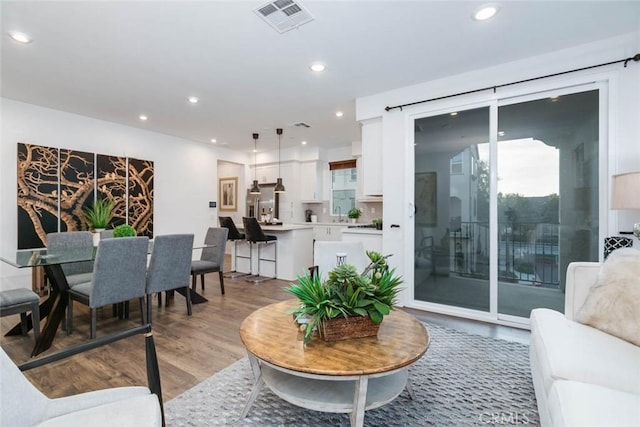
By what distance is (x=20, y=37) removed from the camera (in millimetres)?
2514

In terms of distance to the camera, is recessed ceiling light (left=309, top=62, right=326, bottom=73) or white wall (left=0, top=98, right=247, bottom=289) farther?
white wall (left=0, top=98, right=247, bottom=289)

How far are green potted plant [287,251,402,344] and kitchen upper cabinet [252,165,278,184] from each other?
6.12m

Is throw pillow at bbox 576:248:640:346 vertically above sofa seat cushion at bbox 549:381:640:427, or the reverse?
throw pillow at bbox 576:248:640:346

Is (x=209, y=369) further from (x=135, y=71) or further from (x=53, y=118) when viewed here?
(x=53, y=118)

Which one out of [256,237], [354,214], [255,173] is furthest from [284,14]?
[255,173]

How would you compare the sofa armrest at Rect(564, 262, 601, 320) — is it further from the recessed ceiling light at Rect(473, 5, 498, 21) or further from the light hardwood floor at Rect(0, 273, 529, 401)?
the recessed ceiling light at Rect(473, 5, 498, 21)

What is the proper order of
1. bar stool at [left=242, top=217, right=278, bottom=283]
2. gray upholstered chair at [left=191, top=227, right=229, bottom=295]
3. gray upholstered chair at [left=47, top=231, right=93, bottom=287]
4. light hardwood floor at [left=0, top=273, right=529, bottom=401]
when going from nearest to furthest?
light hardwood floor at [left=0, top=273, right=529, bottom=401] < gray upholstered chair at [left=47, top=231, right=93, bottom=287] < gray upholstered chair at [left=191, top=227, right=229, bottom=295] < bar stool at [left=242, top=217, right=278, bottom=283]

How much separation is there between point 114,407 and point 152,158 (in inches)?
211

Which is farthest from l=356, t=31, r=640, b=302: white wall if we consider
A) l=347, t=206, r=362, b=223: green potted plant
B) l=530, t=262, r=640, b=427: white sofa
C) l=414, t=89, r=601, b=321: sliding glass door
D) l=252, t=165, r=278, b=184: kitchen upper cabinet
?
l=252, t=165, r=278, b=184: kitchen upper cabinet

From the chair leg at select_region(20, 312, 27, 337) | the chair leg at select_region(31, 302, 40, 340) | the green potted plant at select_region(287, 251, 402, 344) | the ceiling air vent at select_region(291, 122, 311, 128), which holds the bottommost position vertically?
the chair leg at select_region(20, 312, 27, 337)

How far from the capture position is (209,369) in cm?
213

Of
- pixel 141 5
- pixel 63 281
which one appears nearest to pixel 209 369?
pixel 63 281

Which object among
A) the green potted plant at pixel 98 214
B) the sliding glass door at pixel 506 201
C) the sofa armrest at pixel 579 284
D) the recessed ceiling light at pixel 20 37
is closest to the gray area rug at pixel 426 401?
the sofa armrest at pixel 579 284

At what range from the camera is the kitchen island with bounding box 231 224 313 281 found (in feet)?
16.3
